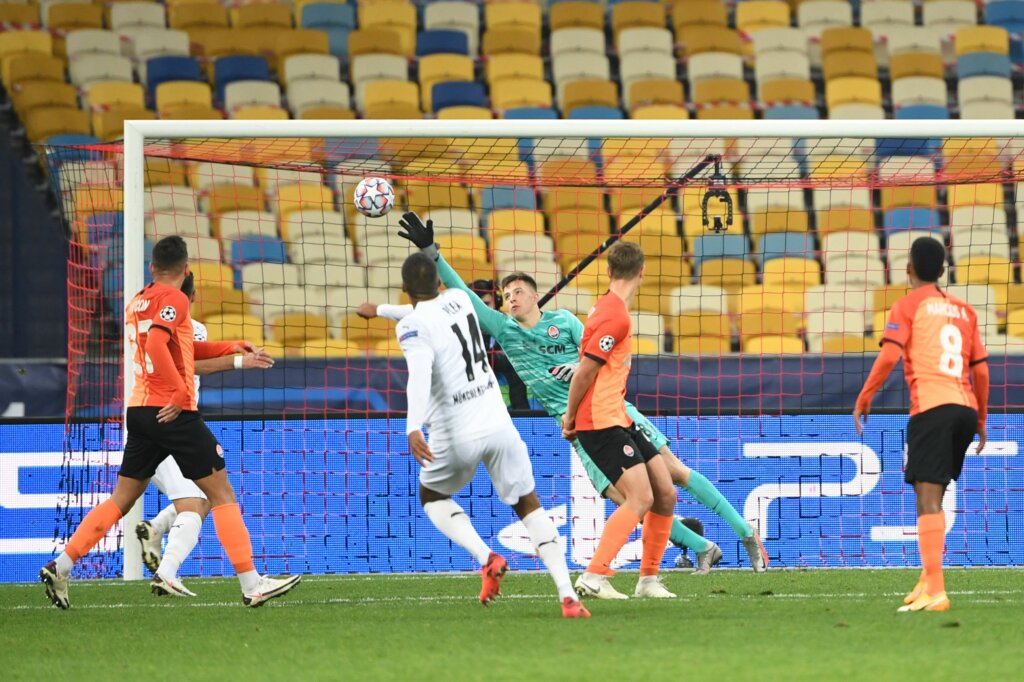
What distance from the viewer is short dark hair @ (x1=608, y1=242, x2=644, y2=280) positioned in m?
7.55

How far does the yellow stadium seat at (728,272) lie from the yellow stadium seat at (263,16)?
22.2 ft

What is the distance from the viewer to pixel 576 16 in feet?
59.4

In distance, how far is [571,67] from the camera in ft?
57.5

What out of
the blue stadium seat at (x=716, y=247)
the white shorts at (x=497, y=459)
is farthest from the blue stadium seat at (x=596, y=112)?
the white shorts at (x=497, y=459)

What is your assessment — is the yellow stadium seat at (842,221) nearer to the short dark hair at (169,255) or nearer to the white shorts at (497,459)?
the white shorts at (497,459)

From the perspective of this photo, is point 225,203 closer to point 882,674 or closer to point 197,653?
point 197,653

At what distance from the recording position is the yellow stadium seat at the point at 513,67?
57.1ft

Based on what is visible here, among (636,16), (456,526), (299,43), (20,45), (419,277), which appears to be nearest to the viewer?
(419,277)

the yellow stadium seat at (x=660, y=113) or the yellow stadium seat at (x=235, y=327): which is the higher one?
the yellow stadium seat at (x=660, y=113)

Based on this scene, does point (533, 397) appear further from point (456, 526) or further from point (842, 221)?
point (842, 221)

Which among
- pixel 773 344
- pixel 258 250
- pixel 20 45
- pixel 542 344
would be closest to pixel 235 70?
pixel 20 45

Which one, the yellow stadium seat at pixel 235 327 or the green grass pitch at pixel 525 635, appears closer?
the green grass pitch at pixel 525 635

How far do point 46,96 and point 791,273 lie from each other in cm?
829

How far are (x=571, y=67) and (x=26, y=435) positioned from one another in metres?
8.80
